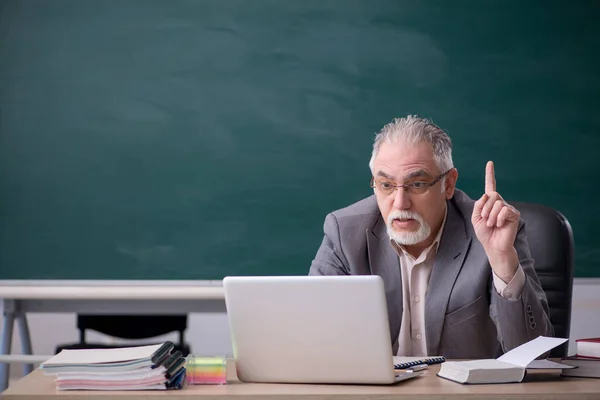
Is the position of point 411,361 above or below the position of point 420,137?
below

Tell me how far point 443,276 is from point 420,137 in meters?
0.40

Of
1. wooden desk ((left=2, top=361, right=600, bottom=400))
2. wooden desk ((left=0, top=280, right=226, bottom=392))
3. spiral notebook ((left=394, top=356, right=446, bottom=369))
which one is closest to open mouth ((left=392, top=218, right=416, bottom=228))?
spiral notebook ((left=394, top=356, right=446, bottom=369))

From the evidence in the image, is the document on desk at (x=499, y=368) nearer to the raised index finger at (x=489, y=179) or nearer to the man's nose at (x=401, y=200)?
the raised index finger at (x=489, y=179)

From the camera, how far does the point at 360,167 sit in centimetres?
362

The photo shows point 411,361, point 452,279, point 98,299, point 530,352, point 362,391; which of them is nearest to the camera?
point 362,391

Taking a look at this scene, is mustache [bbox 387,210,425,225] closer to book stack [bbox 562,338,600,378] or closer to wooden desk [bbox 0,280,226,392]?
book stack [bbox 562,338,600,378]

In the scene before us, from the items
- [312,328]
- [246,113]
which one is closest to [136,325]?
[246,113]

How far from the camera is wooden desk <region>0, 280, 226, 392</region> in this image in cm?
335

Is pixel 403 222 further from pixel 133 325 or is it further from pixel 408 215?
pixel 133 325

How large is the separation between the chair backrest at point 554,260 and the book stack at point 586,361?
637mm

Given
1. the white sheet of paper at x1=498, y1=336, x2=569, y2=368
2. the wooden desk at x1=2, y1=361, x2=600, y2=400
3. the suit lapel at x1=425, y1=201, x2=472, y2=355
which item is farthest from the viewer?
the suit lapel at x1=425, y1=201, x2=472, y2=355

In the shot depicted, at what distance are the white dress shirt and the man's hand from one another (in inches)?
13.6

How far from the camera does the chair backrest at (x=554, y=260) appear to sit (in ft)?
7.48

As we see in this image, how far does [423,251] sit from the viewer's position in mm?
2271
